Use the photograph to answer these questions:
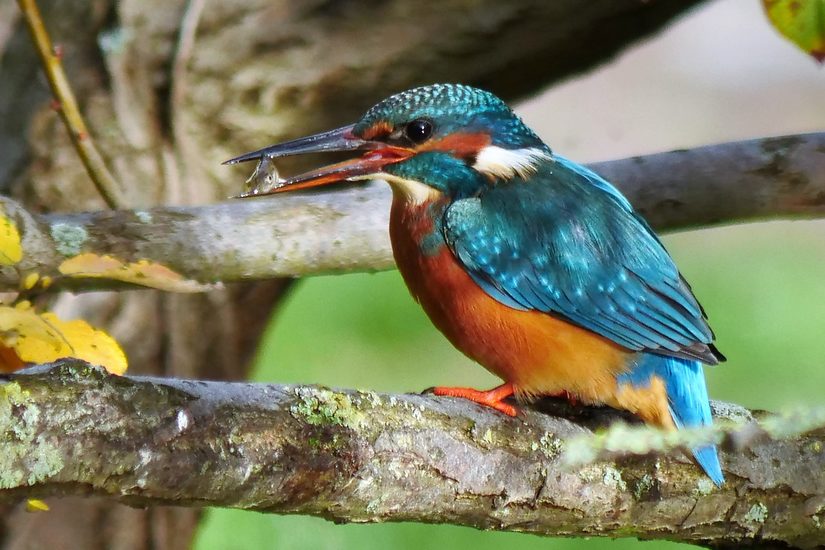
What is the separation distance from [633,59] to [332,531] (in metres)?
5.37

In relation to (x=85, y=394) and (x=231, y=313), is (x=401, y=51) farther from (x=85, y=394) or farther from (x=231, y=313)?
(x=85, y=394)

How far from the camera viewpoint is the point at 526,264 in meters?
2.34

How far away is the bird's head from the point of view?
2.30m

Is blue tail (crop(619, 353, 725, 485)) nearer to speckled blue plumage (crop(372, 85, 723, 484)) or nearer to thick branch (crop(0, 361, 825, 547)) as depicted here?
speckled blue plumage (crop(372, 85, 723, 484))

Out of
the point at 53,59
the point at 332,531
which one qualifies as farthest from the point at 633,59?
the point at 53,59

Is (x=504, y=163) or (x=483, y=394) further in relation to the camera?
(x=504, y=163)

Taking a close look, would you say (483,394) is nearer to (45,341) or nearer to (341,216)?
(341,216)

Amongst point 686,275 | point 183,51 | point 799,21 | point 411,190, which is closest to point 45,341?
point 411,190

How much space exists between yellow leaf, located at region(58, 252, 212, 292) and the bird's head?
428 mm

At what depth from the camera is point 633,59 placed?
882 cm

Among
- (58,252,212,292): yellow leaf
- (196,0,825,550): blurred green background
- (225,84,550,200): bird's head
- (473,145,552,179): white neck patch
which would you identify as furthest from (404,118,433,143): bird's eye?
(196,0,825,550): blurred green background

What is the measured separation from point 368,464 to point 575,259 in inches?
34.3

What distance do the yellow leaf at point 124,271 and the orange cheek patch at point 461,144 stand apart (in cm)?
68

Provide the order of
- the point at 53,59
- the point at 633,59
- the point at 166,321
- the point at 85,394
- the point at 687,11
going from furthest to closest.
→ the point at 633,59 < the point at 166,321 < the point at 687,11 < the point at 53,59 < the point at 85,394
